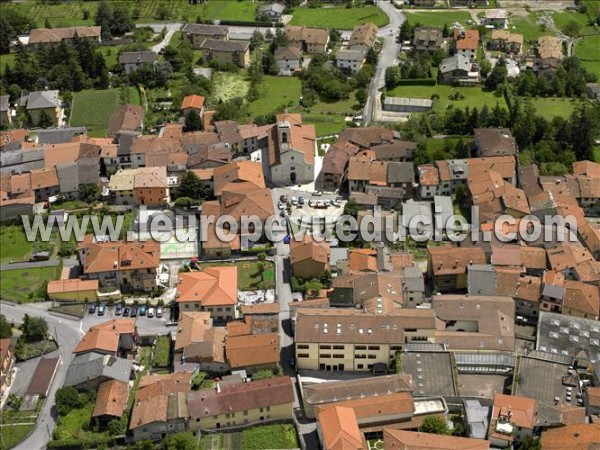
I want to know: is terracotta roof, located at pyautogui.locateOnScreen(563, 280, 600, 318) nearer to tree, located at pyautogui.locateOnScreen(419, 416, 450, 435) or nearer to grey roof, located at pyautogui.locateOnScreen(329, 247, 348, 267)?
tree, located at pyautogui.locateOnScreen(419, 416, 450, 435)

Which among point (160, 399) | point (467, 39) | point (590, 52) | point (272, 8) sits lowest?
point (160, 399)

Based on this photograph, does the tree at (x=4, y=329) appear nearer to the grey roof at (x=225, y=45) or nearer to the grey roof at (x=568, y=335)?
the grey roof at (x=568, y=335)

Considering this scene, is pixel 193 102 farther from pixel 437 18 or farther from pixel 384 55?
pixel 437 18

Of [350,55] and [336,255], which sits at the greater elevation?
[350,55]

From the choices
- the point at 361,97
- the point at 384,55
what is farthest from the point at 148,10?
the point at 361,97

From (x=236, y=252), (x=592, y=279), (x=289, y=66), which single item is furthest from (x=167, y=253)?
(x=289, y=66)
